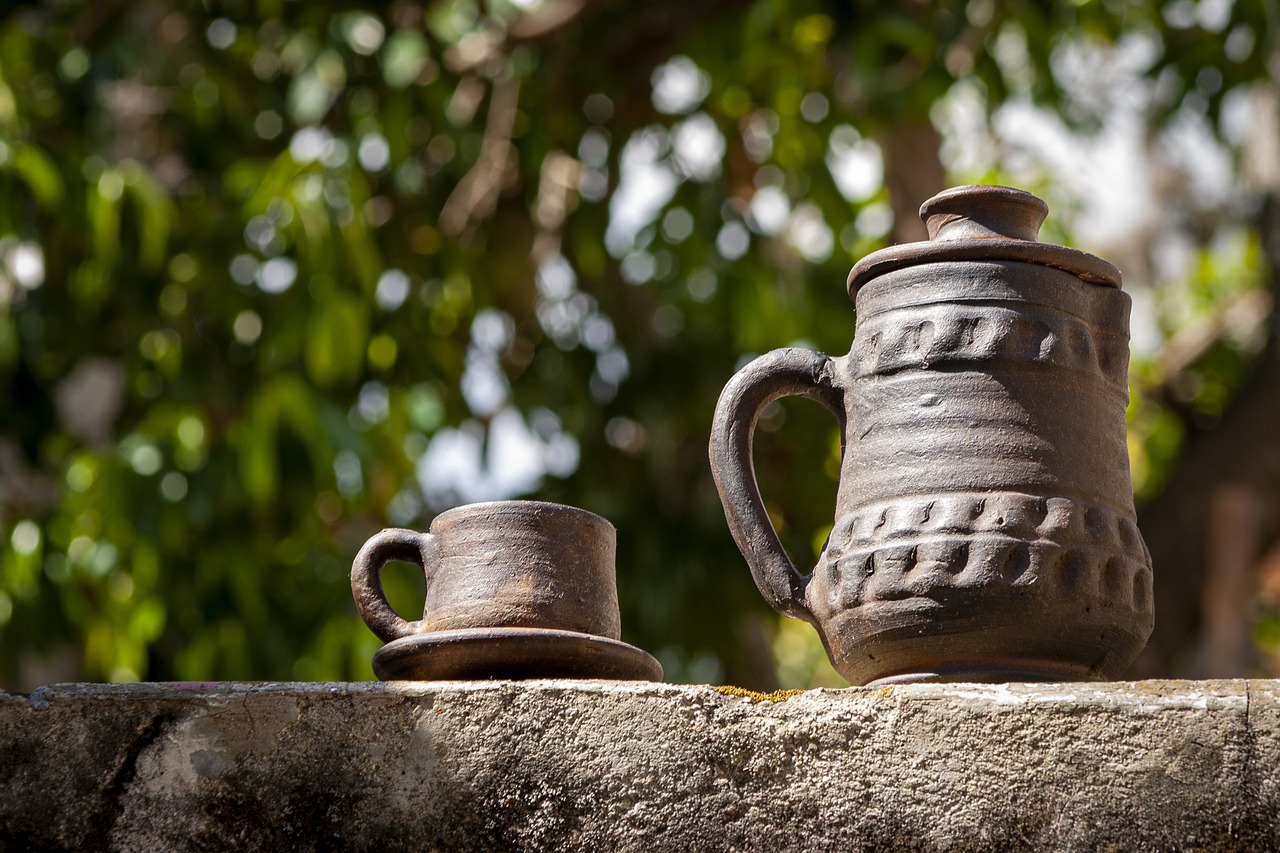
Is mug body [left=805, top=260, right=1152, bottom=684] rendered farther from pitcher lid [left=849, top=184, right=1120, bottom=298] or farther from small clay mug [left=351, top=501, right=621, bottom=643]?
small clay mug [left=351, top=501, right=621, bottom=643]

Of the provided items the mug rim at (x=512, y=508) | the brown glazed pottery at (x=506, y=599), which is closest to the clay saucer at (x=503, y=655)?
the brown glazed pottery at (x=506, y=599)

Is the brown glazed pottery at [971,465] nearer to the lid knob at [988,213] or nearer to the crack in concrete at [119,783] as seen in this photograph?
the lid knob at [988,213]

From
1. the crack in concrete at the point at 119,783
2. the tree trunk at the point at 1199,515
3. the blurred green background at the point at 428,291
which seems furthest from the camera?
the tree trunk at the point at 1199,515

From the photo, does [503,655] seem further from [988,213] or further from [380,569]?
[988,213]

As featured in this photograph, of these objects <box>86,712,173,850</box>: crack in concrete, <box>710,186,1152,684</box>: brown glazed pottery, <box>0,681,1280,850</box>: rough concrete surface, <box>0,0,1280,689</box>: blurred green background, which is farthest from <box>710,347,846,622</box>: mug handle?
<box>0,0,1280,689</box>: blurred green background

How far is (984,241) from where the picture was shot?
164cm

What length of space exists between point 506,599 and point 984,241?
0.56 metres

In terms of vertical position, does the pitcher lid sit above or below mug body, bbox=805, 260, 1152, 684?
above

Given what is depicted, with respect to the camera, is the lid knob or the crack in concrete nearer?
the crack in concrete

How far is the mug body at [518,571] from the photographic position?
1.65m

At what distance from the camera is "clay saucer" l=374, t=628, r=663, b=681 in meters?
1.59

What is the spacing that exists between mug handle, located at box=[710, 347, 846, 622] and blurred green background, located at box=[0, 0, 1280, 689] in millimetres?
2029

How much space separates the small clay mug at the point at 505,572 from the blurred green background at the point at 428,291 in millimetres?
1889

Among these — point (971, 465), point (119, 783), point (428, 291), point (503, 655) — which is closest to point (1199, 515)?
point (428, 291)
